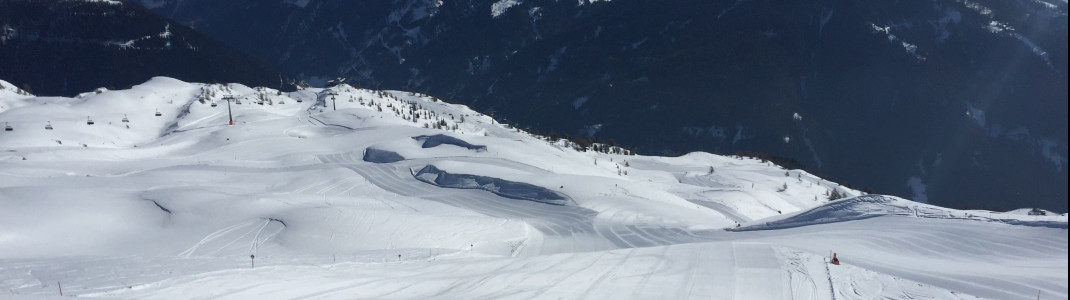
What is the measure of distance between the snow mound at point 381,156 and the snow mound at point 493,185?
348 cm

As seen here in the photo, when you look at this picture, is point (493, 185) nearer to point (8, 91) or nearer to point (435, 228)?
point (435, 228)

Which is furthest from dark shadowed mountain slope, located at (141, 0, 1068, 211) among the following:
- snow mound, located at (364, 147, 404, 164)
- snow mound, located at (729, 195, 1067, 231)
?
snow mound, located at (729, 195, 1067, 231)

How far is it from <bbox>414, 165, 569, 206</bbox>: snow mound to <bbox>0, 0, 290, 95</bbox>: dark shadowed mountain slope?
252 ft

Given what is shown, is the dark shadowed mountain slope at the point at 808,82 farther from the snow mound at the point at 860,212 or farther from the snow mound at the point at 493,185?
the snow mound at the point at 860,212

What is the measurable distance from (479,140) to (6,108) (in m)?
29.9

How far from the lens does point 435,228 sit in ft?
58.1

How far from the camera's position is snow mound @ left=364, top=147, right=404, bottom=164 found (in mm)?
30547

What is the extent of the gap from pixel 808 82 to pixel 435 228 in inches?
4341

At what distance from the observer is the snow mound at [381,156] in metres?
30.5

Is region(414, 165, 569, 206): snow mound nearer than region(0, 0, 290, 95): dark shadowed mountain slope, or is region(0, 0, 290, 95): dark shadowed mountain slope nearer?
region(414, 165, 569, 206): snow mound

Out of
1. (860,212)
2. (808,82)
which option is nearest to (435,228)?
(860,212)

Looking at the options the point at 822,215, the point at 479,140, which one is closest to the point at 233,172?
the point at 479,140

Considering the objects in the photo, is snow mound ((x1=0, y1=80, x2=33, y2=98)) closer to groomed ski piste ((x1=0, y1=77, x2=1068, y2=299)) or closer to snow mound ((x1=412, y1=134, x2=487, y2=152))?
groomed ski piste ((x1=0, y1=77, x2=1068, y2=299))

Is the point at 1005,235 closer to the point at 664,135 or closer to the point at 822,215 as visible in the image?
the point at 822,215
